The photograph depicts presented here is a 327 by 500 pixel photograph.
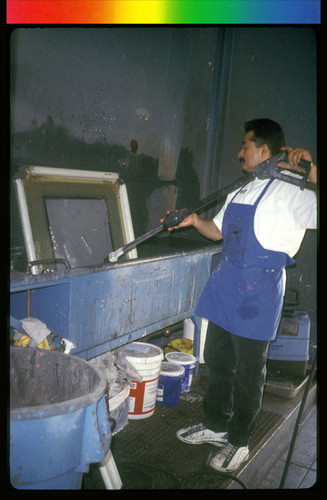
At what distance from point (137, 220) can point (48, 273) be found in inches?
66.3

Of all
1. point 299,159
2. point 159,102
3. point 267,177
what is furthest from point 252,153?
point 159,102

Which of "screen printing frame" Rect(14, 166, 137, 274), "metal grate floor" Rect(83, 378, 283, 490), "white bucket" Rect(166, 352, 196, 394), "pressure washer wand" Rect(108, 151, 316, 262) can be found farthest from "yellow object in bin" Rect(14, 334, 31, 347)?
"white bucket" Rect(166, 352, 196, 394)

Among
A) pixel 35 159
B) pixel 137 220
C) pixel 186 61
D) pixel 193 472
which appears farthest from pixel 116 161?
pixel 193 472

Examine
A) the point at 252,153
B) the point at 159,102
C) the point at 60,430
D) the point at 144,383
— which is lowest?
the point at 144,383

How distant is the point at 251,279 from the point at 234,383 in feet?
1.75

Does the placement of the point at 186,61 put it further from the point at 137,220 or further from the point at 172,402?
the point at 172,402

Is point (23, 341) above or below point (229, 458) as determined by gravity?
above

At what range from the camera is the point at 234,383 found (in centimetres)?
209

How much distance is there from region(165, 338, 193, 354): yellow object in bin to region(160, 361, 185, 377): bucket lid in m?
0.42

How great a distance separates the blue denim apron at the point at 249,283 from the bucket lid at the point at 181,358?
73 centimetres

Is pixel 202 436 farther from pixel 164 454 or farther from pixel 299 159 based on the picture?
pixel 299 159

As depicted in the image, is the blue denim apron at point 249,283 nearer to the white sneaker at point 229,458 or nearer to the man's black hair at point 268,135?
the man's black hair at point 268,135

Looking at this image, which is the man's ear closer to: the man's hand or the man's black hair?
the man's black hair

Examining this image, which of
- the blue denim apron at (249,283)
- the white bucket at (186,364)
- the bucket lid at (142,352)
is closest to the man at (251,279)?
the blue denim apron at (249,283)
